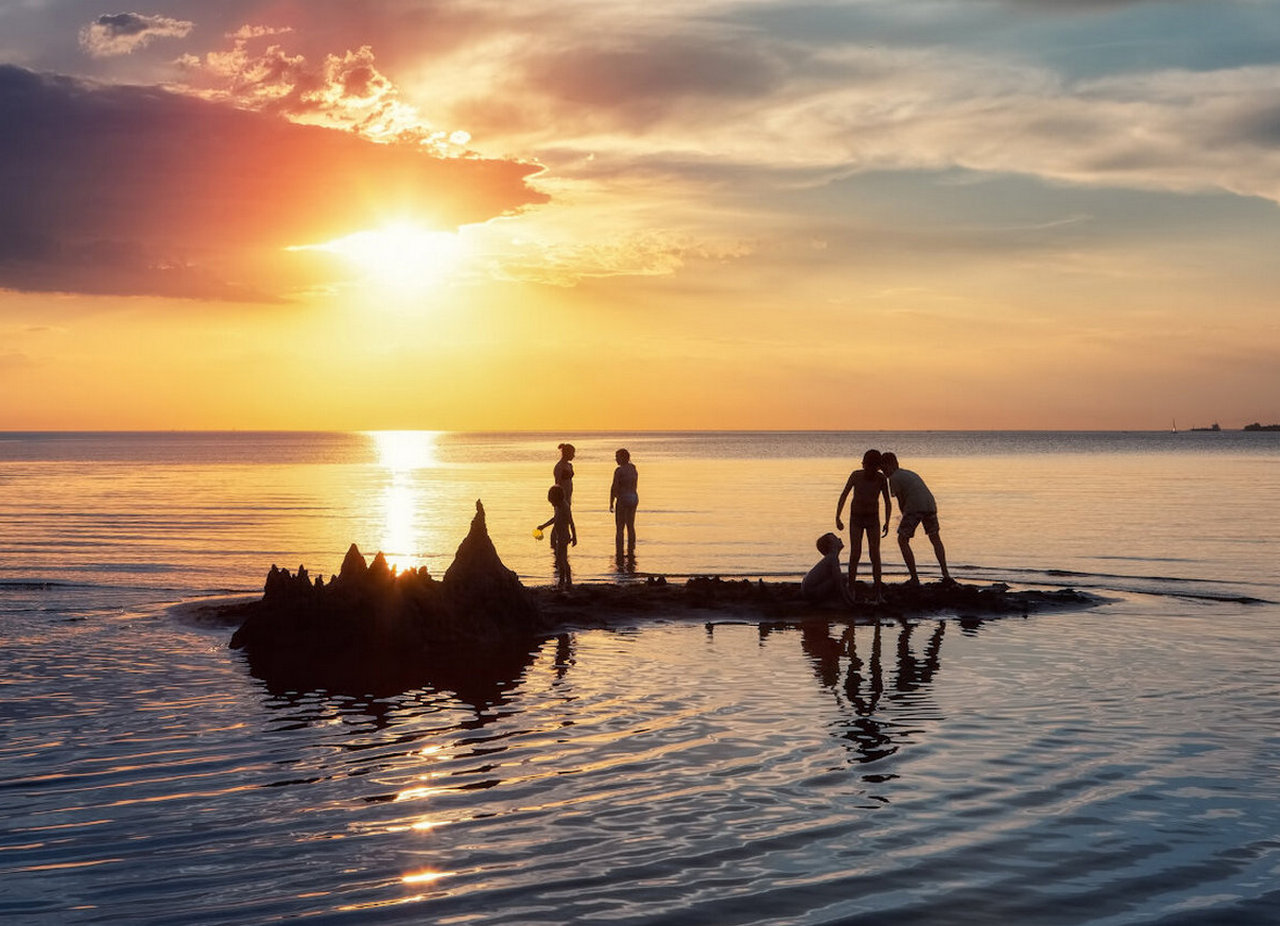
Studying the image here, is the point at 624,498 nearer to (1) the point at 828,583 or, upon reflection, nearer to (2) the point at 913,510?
(2) the point at 913,510

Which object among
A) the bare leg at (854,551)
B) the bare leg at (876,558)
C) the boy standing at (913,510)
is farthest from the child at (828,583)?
the boy standing at (913,510)

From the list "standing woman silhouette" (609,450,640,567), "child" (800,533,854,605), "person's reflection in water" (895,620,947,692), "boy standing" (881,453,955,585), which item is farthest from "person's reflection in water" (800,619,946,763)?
"standing woman silhouette" (609,450,640,567)

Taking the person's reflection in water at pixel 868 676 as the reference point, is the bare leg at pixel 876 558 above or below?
above

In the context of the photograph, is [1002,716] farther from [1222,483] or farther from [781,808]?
[1222,483]

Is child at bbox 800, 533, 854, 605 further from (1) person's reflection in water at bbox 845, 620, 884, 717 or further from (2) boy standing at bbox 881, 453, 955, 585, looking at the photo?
(1) person's reflection in water at bbox 845, 620, 884, 717

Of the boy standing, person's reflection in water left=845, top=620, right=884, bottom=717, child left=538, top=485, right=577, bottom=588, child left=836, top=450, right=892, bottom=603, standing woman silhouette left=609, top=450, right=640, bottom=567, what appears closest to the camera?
person's reflection in water left=845, top=620, right=884, bottom=717

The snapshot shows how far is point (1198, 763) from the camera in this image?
34.4ft

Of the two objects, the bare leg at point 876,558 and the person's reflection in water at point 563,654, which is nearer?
the person's reflection in water at point 563,654

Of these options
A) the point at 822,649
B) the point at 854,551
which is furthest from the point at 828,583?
the point at 822,649

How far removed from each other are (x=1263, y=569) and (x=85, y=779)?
26.4 m

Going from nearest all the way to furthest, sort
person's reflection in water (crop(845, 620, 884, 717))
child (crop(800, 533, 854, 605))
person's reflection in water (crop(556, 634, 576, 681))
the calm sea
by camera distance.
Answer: the calm sea → person's reflection in water (crop(845, 620, 884, 717)) → person's reflection in water (crop(556, 634, 576, 681)) → child (crop(800, 533, 854, 605))

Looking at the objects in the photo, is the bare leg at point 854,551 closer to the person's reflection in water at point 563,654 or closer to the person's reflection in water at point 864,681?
the person's reflection in water at point 864,681

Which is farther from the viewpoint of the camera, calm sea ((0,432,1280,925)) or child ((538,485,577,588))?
child ((538,485,577,588))

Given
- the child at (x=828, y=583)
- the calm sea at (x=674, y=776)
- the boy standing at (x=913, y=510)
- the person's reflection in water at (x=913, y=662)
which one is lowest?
the person's reflection in water at (x=913, y=662)
